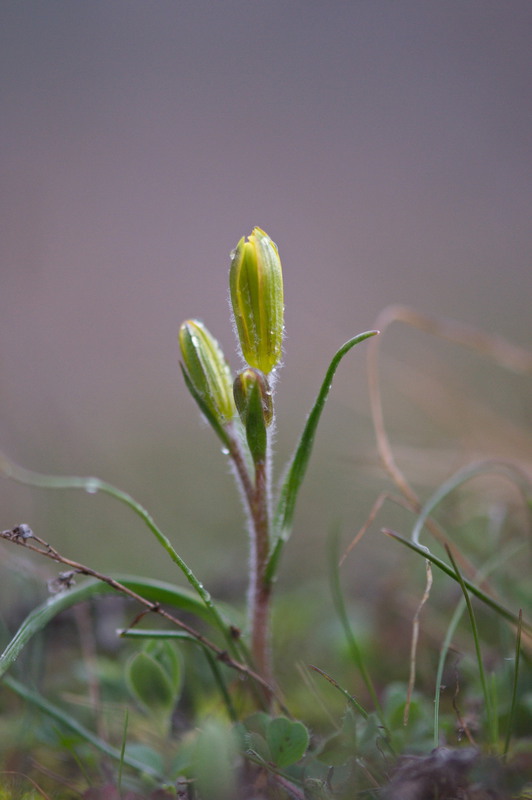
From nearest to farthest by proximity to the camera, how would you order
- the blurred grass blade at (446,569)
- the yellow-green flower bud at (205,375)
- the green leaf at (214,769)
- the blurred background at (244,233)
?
the green leaf at (214,769), the blurred grass blade at (446,569), the yellow-green flower bud at (205,375), the blurred background at (244,233)

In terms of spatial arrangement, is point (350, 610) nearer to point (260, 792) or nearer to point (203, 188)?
point (260, 792)

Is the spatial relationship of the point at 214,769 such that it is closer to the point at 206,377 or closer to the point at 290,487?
the point at 290,487

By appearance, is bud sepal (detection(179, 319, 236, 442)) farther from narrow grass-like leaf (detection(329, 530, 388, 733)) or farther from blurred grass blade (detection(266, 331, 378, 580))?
narrow grass-like leaf (detection(329, 530, 388, 733))

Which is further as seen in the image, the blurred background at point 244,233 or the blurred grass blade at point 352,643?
the blurred background at point 244,233

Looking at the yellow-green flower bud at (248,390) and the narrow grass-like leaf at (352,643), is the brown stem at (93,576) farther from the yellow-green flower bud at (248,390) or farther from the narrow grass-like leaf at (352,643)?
the yellow-green flower bud at (248,390)

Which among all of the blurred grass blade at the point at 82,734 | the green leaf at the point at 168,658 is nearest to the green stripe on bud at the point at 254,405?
the green leaf at the point at 168,658

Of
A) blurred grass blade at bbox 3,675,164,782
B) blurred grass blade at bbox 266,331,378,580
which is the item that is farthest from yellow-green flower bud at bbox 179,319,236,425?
blurred grass blade at bbox 3,675,164,782
